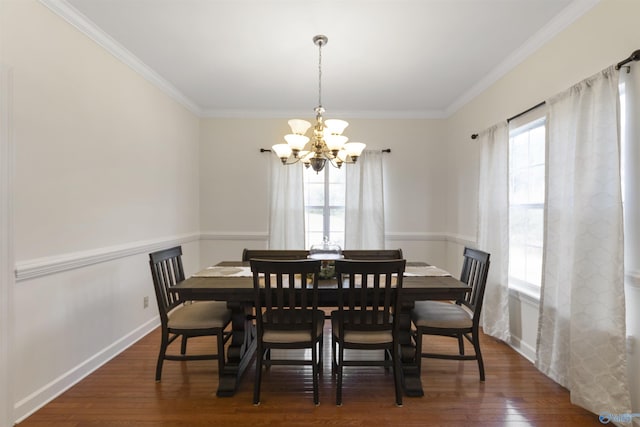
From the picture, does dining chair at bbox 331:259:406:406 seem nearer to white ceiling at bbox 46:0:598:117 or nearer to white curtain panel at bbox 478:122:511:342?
white curtain panel at bbox 478:122:511:342

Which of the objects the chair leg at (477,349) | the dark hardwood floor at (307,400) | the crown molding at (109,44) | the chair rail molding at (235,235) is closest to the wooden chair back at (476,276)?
the chair leg at (477,349)

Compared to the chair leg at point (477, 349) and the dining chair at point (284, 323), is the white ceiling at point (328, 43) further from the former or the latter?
the chair leg at point (477, 349)

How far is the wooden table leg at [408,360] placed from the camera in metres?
2.23

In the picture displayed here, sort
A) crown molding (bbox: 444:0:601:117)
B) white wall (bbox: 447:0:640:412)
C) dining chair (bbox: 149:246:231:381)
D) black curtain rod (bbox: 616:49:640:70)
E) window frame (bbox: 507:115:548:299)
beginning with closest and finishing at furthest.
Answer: black curtain rod (bbox: 616:49:640:70)
white wall (bbox: 447:0:640:412)
crown molding (bbox: 444:0:601:117)
dining chair (bbox: 149:246:231:381)
window frame (bbox: 507:115:548:299)

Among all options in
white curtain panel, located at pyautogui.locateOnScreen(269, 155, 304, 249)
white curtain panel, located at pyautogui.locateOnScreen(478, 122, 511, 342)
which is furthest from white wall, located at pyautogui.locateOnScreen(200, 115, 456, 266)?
Answer: white curtain panel, located at pyautogui.locateOnScreen(478, 122, 511, 342)

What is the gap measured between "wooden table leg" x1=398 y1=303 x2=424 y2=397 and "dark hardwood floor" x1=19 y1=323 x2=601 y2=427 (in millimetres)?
68

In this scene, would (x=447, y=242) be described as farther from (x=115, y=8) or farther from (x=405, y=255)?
(x=115, y=8)

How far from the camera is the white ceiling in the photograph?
2232mm

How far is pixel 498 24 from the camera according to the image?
2.41 metres

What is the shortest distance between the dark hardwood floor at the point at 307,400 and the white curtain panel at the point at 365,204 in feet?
6.56

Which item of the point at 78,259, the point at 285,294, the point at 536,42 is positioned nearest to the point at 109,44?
the point at 78,259

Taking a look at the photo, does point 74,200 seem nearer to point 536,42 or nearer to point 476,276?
point 476,276

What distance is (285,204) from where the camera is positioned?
14.6 feet

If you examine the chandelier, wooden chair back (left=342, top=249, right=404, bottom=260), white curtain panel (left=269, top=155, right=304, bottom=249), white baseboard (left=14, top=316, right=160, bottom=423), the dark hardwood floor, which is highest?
the chandelier
